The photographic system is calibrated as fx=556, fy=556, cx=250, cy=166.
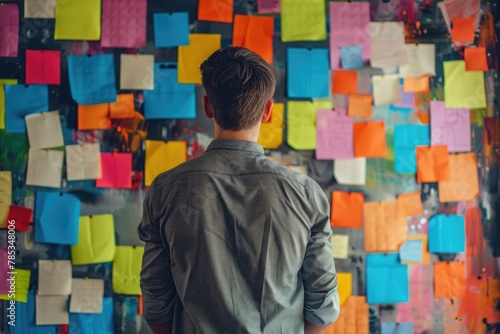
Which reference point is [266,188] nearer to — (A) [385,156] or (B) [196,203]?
(B) [196,203]

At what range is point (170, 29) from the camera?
1.99 meters

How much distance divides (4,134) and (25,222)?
0.32m

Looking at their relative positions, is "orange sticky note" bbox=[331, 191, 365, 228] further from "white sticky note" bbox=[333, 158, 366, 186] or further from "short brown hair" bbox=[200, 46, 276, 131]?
"short brown hair" bbox=[200, 46, 276, 131]

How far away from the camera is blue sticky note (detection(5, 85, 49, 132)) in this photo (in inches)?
78.3

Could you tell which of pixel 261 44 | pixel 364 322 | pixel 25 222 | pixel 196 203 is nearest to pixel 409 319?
pixel 364 322

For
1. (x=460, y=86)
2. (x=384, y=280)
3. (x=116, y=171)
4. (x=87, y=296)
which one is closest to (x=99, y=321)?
(x=87, y=296)

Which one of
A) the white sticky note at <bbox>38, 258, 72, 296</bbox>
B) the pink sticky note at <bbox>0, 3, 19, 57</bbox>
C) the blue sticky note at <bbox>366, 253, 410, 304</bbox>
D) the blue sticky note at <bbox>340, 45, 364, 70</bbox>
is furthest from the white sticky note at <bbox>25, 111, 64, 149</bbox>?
the blue sticky note at <bbox>366, 253, 410, 304</bbox>

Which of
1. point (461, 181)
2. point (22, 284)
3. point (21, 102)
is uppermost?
point (21, 102)

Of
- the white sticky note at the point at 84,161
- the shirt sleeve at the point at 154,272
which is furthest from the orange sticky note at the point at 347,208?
the shirt sleeve at the point at 154,272

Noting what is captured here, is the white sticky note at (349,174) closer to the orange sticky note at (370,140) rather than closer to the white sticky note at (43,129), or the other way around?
the orange sticky note at (370,140)

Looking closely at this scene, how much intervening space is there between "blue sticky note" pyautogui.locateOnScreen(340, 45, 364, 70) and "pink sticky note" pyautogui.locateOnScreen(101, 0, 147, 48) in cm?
72

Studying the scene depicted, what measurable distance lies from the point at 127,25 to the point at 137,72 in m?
0.17

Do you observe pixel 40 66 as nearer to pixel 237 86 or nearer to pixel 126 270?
pixel 126 270

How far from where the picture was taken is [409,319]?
6.66 feet
